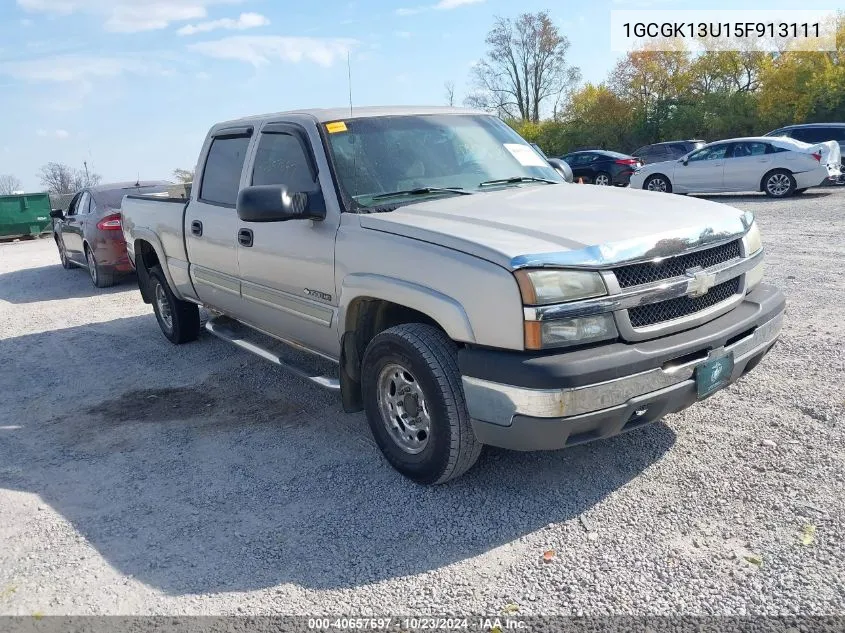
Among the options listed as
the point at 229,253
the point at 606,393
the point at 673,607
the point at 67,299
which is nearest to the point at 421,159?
the point at 229,253

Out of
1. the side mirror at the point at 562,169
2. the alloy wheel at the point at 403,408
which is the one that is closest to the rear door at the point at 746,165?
the side mirror at the point at 562,169

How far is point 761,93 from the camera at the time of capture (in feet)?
108

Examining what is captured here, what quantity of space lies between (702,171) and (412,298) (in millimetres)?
16126

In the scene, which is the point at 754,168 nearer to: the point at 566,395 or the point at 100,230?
the point at 100,230

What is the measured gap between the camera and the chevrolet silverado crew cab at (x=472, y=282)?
3121 mm

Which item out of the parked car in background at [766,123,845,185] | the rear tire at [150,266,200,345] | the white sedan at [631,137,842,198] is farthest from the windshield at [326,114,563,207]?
the parked car in background at [766,123,845,185]

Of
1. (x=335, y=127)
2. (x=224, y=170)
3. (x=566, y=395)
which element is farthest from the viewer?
(x=224, y=170)

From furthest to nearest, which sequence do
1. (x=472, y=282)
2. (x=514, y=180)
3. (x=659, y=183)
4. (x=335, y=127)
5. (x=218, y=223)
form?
(x=659, y=183), (x=218, y=223), (x=514, y=180), (x=335, y=127), (x=472, y=282)

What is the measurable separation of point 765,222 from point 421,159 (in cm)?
978

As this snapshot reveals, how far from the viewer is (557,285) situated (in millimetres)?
3094

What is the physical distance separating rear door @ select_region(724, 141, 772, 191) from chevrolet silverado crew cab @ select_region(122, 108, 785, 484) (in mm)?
13492

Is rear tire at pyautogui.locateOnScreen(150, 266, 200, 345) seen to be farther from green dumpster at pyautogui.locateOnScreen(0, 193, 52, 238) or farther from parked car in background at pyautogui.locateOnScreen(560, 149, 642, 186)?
green dumpster at pyautogui.locateOnScreen(0, 193, 52, 238)

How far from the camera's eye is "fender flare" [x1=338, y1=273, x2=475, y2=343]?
3.29 m

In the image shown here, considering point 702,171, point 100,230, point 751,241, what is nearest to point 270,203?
point 751,241
